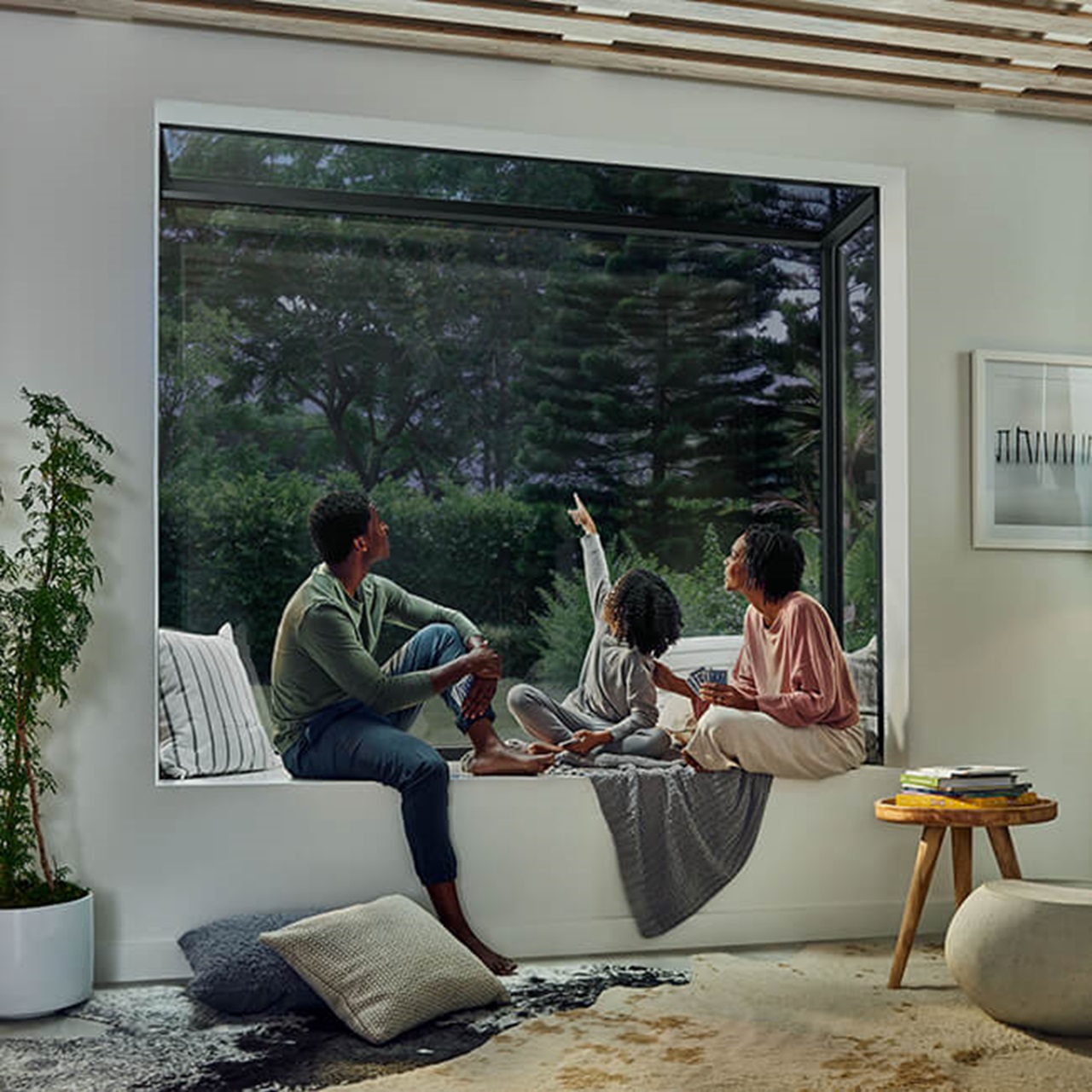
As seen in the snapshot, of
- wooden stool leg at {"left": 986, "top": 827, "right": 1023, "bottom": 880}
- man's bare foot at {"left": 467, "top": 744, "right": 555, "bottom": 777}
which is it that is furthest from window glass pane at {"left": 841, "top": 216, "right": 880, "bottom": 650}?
man's bare foot at {"left": 467, "top": 744, "right": 555, "bottom": 777}

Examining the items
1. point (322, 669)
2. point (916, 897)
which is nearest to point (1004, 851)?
point (916, 897)

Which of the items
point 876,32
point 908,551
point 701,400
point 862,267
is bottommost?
point 908,551

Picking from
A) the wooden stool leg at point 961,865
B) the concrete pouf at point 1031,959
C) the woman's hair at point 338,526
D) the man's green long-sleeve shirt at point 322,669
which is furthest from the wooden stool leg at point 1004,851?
the woman's hair at point 338,526

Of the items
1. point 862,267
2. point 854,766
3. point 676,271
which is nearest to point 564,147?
point 676,271

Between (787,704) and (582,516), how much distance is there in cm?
107

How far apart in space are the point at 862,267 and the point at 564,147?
1.29 metres

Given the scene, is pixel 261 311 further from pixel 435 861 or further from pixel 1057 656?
pixel 1057 656

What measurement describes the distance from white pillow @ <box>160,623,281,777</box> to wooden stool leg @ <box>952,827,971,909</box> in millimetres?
2151

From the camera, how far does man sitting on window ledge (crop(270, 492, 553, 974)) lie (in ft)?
13.6

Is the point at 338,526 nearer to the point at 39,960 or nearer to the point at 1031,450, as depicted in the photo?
the point at 39,960

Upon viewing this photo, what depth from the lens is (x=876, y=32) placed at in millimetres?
4164

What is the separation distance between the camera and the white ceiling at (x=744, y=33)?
4012 millimetres

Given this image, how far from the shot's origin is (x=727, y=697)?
14.9ft

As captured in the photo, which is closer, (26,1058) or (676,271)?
(26,1058)
